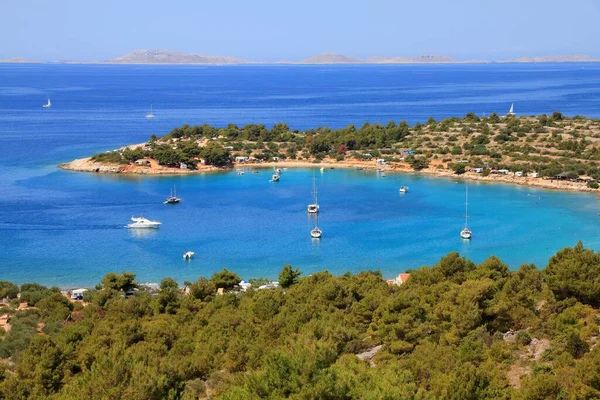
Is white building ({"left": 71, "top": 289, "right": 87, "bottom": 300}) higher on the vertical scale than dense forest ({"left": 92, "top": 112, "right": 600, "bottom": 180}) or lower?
lower

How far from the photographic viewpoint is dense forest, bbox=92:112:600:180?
52.0 m

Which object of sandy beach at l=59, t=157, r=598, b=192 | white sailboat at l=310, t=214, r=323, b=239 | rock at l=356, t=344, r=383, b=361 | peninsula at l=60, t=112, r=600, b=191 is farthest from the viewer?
peninsula at l=60, t=112, r=600, b=191

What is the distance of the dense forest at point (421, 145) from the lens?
52031 millimetres

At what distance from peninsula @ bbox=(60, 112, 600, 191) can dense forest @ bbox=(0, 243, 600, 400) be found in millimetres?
29795

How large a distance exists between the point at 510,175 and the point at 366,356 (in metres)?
37.8

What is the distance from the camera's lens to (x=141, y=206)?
1703 inches

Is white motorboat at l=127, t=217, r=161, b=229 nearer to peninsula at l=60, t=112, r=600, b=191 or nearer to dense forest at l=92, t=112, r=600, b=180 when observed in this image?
peninsula at l=60, t=112, r=600, b=191

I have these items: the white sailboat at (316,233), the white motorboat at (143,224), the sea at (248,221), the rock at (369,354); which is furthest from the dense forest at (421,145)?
the rock at (369,354)

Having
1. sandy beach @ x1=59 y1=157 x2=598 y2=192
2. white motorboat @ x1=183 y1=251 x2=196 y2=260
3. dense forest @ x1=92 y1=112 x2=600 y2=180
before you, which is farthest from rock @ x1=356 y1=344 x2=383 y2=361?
dense forest @ x1=92 y1=112 x2=600 y2=180

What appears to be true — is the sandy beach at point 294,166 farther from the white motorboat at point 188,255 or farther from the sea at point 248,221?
the white motorboat at point 188,255

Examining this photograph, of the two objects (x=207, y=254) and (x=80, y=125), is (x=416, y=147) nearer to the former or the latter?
(x=207, y=254)

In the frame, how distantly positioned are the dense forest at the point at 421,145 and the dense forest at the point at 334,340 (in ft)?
104

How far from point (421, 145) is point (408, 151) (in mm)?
1702

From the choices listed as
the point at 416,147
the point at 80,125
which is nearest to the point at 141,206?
the point at 416,147
